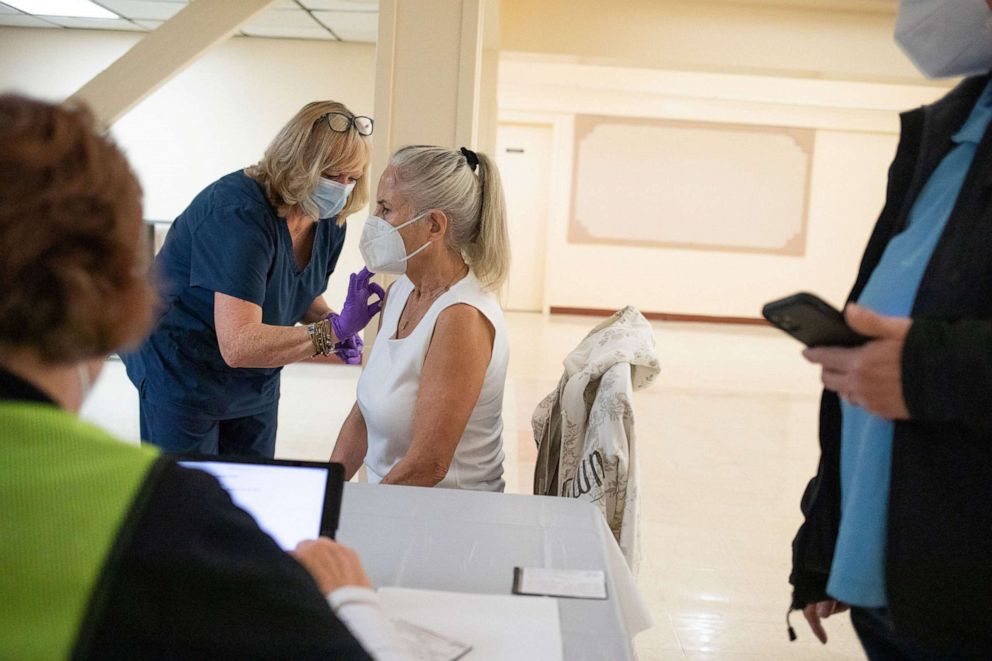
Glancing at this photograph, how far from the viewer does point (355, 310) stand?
2307 millimetres

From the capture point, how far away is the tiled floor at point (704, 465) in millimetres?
2750

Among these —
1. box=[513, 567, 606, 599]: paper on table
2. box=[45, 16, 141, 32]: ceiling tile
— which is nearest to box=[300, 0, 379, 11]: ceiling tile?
box=[45, 16, 141, 32]: ceiling tile

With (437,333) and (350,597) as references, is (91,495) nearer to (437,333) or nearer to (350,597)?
(350,597)

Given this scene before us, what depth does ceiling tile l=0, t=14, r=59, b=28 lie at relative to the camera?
609 centimetres

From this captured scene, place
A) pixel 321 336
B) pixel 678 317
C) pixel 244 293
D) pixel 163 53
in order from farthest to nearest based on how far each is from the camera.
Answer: pixel 678 317 < pixel 163 53 < pixel 321 336 < pixel 244 293

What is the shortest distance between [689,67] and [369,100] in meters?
2.34

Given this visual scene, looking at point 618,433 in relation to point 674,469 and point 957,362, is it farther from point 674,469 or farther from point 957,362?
point 674,469

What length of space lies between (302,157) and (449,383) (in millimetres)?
796

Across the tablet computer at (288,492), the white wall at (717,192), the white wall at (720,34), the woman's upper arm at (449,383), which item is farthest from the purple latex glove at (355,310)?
the white wall at (717,192)

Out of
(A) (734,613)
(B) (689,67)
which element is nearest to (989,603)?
(A) (734,613)

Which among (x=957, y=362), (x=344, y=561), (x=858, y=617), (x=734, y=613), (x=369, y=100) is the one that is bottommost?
(x=734, y=613)

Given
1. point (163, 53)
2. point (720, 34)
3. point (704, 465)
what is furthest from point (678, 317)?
point (163, 53)

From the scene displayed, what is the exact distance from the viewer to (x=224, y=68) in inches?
254

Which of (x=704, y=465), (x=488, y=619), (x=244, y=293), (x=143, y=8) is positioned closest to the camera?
(x=488, y=619)
